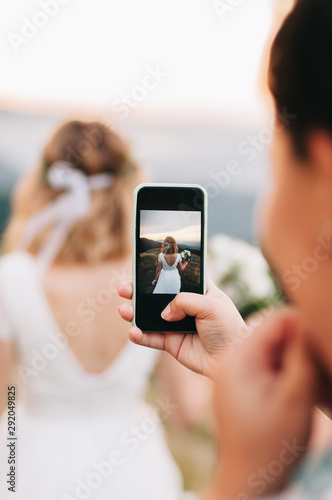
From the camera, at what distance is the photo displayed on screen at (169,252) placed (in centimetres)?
66

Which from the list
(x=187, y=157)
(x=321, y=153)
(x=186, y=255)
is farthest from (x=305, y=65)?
(x=187, y=157)

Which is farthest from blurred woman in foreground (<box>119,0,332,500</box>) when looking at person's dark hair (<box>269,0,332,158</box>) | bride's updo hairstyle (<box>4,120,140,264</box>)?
bride's updo hairstyle (<box>4,120,140,264</box>)

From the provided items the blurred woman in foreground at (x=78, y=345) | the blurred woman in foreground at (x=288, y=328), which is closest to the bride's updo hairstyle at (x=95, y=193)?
the blurred woman in foreground at (x=78, y=345)

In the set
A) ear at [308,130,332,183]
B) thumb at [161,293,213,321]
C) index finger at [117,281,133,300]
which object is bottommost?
thumb at [161,293,213,321]

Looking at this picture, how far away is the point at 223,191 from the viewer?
39.3 inches

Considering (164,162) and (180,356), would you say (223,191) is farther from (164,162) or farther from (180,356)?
(180,356)

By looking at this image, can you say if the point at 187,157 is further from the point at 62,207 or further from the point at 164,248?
the point at 164,248

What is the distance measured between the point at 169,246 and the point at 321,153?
230 mm

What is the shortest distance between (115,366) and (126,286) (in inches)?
14.6

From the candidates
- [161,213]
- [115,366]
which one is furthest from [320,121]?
[115,366]

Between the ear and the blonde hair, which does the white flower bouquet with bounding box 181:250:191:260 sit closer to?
the blonde hair

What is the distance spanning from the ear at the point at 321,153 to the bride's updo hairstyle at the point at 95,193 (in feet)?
1.37

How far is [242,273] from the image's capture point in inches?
39.9

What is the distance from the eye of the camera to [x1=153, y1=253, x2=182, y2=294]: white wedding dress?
664 mm
